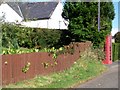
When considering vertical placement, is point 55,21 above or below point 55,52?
above

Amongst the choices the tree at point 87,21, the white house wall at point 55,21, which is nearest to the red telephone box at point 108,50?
the tree at point 87,21

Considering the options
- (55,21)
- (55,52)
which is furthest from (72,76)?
(55,21)

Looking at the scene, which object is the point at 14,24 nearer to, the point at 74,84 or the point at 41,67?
the point at 41,67

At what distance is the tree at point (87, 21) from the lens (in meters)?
23.1

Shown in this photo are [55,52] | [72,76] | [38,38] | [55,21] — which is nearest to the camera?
[72,76]

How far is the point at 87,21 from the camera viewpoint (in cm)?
2322

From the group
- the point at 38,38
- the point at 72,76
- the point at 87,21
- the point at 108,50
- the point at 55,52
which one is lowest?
the point at 72,76

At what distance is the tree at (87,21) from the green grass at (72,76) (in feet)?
6.69

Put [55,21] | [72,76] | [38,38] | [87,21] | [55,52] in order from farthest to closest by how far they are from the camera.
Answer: [55,21], [38,38], [87,21], [55,52], [72,76]

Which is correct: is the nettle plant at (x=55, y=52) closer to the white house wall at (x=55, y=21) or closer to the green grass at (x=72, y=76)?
the green grass at (x=72, y=76)

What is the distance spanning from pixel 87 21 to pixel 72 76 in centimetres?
811

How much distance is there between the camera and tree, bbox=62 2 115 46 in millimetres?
23094

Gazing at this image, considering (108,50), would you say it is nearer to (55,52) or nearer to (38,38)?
(38,38)

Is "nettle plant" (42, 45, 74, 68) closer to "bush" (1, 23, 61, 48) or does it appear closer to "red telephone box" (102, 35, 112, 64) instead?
"bush" (1, 23, 61, 48)
